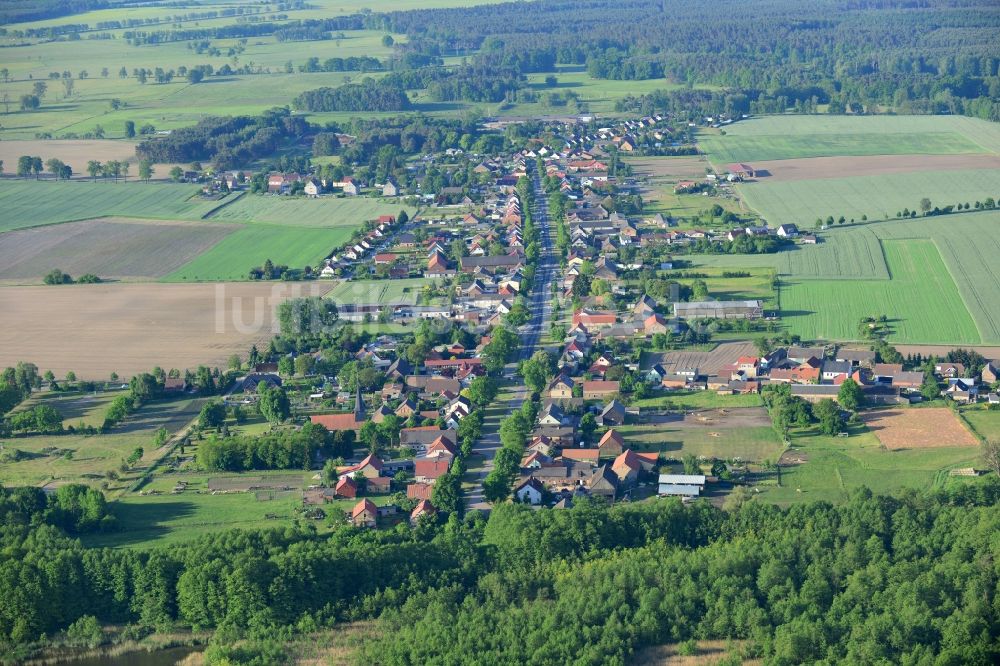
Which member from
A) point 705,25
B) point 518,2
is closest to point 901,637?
point 705,25

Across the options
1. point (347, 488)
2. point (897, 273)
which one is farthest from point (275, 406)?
point (897, 273)

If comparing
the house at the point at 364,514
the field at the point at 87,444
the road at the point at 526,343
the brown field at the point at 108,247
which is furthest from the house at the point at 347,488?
the brown field at the point at 108,247

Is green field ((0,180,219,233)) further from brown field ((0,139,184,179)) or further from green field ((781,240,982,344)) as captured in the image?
green field ((781,240,982,344))

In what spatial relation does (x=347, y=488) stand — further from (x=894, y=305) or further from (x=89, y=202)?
(x=89, y=202)

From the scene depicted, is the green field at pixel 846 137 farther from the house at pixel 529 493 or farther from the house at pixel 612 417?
the house at pixel 529 493

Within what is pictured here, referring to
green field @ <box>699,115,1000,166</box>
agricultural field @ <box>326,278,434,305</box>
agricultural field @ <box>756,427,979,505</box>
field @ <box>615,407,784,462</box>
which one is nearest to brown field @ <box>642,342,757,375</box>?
field @ <box>615,407,784,462</box>

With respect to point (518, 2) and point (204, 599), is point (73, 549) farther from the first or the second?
point (518, 2)
